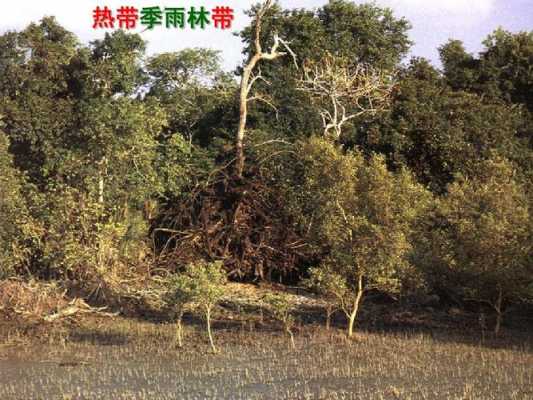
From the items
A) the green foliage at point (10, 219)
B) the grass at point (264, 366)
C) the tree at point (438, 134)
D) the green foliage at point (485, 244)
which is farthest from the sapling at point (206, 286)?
the tree at point (438, 134)

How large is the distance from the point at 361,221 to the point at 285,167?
22.3 ft

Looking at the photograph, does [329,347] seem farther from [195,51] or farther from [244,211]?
[195,51]

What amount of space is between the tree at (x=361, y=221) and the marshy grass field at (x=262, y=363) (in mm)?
1190

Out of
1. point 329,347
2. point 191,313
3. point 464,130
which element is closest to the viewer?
point 329,347

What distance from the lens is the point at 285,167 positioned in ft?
70.0

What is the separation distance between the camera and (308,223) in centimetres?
1967

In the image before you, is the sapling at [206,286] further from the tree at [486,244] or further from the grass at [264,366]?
the tree at [486,244]

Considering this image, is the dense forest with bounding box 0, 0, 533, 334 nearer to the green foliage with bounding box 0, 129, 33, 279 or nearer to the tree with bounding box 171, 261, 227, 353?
the green foliage with bounding box 0, 129, 33, 279

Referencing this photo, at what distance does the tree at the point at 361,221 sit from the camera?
1483 centimetres

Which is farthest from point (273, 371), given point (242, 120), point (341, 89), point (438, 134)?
point (341, 89)

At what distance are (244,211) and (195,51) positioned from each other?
31.0 ft

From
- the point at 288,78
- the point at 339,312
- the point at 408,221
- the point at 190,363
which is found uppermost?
the point at 288,78

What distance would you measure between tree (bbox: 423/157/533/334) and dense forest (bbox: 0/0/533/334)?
0.14ft

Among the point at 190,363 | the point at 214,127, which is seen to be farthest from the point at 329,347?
the point at 214,127
